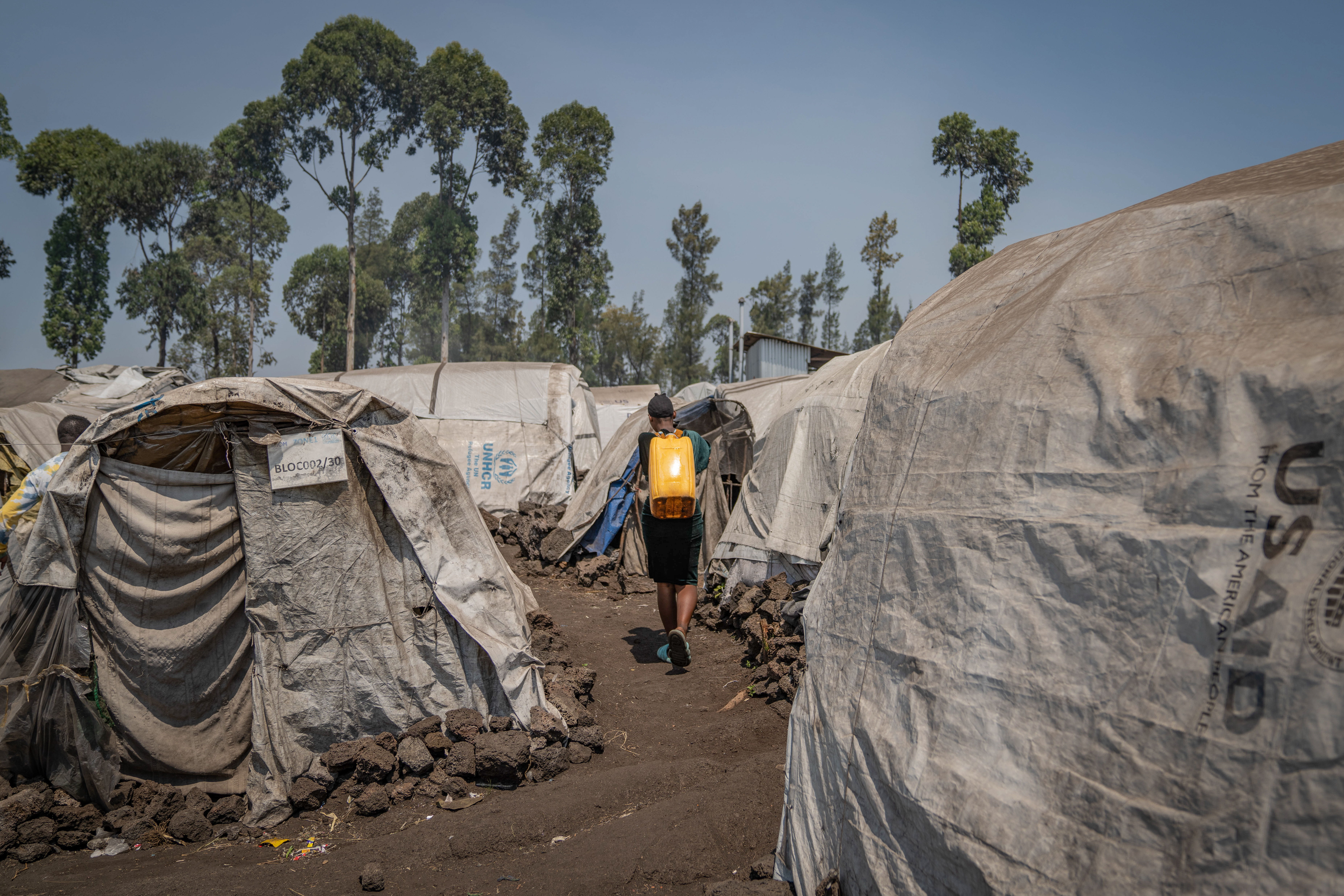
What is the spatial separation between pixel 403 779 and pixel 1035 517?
10.5ft

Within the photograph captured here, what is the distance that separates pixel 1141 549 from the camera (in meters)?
1.51

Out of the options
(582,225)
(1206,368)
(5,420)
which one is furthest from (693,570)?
(582,225)

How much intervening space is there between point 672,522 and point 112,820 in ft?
10.7

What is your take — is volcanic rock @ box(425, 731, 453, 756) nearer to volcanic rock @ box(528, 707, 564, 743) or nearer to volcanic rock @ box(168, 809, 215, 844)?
volcanic rock @ box(528, 707, 564, 743)

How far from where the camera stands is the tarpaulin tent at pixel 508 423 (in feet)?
39.0

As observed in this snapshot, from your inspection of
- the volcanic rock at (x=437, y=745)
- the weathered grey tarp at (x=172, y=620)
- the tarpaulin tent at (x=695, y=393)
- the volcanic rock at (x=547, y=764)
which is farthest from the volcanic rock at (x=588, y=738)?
the tarpaulin tent at (x=695, y=393)

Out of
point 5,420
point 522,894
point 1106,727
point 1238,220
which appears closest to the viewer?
point 1106,727

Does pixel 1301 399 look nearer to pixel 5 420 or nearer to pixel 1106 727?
pixel 1106 727

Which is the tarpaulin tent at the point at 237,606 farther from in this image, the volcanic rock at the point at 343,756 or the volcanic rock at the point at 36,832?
the volcanic rock at the point at 36,832

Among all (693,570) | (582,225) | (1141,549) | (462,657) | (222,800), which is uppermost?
(582,225)

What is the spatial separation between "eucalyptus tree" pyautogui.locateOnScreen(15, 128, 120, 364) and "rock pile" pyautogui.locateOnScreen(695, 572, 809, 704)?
29936 mm

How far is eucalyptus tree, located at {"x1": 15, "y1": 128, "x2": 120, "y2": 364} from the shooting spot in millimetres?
25344

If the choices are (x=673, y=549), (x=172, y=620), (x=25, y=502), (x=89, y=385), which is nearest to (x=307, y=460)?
(x=172, y=620)

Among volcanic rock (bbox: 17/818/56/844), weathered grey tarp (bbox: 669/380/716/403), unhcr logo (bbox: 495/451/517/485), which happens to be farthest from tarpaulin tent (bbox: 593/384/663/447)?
volcanic rock (bbox: 17/818/56/844)
